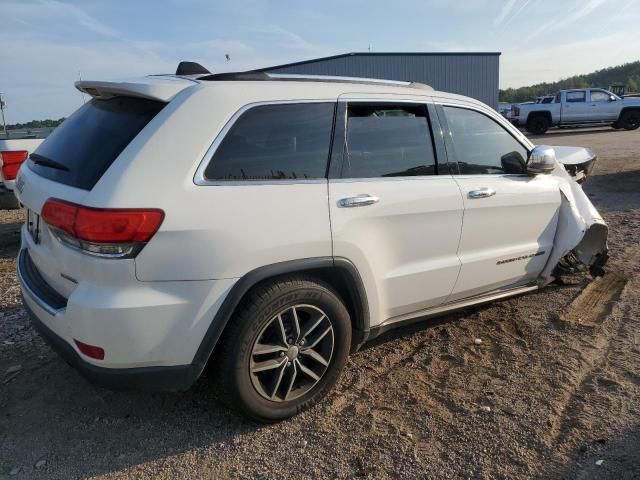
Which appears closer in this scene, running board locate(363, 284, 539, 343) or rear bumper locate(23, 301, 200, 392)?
rear bumper locate(23, 301, 200, 392)

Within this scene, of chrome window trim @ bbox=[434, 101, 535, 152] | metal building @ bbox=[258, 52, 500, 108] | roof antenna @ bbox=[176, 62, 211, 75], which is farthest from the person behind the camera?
metal building @ bbox=[258, 52, 500, 108]

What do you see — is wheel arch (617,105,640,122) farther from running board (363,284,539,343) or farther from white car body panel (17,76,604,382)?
white car body panel (17,76,604,382)

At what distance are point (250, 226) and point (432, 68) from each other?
3090 cm

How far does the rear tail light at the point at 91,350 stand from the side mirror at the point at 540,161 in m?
3.05

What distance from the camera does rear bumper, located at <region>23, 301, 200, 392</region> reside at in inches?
96.7

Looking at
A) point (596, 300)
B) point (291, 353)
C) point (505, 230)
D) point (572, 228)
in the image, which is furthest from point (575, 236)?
point (291, 353)

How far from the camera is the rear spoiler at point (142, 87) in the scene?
2.59 metres

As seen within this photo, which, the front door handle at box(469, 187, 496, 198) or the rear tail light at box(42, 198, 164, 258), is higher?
the rear tail light at box(42, 198, 164, 258)

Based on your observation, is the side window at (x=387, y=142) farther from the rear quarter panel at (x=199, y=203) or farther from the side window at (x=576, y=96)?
the side window at (x=576, y=96)

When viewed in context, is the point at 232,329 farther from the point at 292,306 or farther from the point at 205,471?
the point at 205,471

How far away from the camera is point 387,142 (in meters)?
3.26

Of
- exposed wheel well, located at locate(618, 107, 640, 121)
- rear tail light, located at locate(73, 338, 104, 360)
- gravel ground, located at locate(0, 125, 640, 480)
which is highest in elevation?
rear tail light, located at locate(73, 338, 104, 360)

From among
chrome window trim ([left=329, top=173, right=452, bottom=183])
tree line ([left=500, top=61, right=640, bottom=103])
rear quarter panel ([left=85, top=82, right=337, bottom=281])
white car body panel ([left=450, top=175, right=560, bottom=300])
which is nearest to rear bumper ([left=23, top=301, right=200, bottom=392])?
rear quarter panel ([left=85, top=82, right=337, bottom=281])

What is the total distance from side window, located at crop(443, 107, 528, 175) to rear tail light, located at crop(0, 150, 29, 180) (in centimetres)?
544
